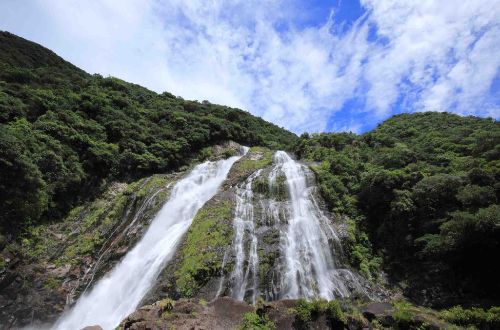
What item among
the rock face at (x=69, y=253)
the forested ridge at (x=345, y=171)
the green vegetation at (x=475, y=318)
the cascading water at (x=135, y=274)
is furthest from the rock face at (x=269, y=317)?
the rock face at (x=69, y=253)

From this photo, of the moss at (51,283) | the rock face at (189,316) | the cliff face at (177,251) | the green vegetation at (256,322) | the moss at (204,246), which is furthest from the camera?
the moss at (51,283)

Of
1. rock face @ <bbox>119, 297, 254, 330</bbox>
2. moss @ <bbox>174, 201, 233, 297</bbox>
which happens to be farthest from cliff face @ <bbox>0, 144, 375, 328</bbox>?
rock face @ <bbox>119, 297, 254, 330</bbox>

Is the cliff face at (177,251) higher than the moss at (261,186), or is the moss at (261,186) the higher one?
the moss at (261,186)

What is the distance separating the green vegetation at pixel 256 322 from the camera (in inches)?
436

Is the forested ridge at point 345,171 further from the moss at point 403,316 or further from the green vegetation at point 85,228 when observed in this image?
the moss at point 403,316

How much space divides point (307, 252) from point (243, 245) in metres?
3.68

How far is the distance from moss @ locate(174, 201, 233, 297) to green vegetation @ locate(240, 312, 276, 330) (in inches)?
211

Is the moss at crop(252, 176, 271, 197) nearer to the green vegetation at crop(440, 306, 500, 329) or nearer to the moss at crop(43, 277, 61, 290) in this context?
the moss at crop(43, 277, 61, 290)

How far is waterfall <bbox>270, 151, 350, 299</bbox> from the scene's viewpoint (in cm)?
1680

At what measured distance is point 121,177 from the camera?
3169 cm

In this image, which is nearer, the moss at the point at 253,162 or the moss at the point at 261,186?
the moss at the point at 261,186

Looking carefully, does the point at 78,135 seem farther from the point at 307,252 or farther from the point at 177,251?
the point at 307,252

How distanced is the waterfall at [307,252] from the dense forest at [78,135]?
17.0m

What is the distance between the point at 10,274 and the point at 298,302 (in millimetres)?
17388
